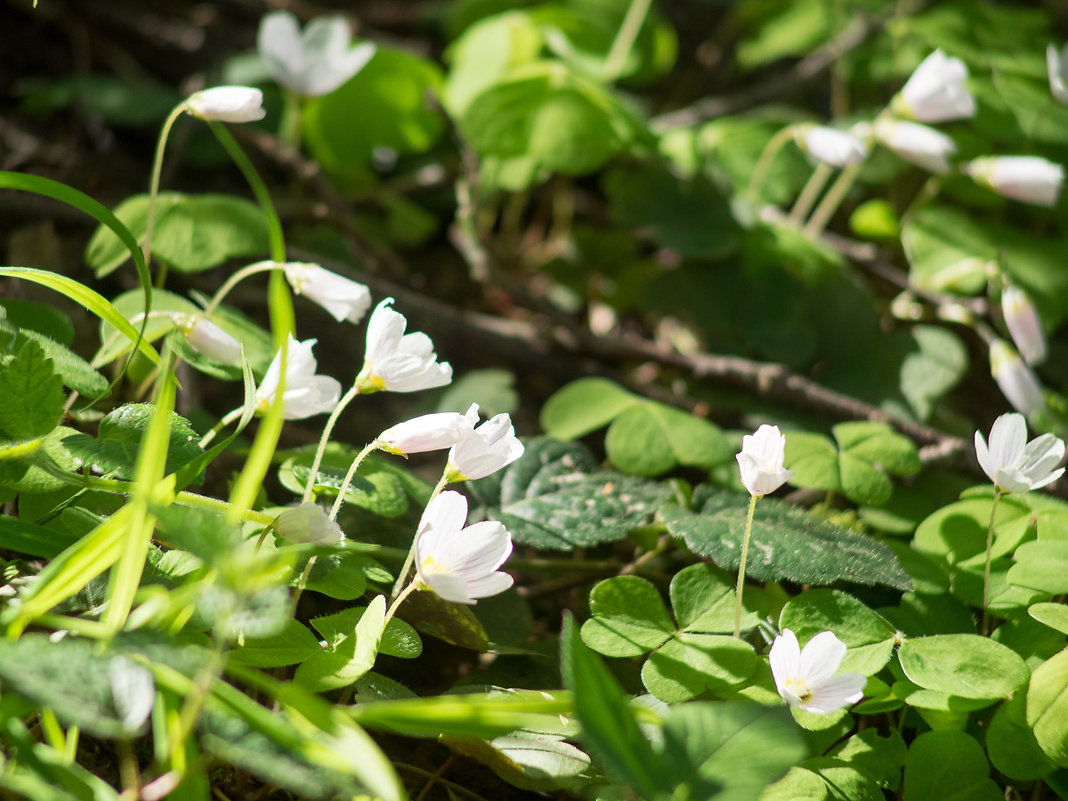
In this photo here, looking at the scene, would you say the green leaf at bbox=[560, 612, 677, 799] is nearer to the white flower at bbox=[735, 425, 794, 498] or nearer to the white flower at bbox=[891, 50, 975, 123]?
the white flower at bbox=[735, 425, 794, 498]

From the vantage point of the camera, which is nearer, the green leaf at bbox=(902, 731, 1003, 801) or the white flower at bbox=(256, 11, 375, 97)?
the green leaf at bbox=(902, 731, 1003, 801)

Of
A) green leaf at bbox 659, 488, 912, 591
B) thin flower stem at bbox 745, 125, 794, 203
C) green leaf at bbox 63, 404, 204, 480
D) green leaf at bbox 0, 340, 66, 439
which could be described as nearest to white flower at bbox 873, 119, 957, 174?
thin flower stem at bbox 745, 125, 794, 203

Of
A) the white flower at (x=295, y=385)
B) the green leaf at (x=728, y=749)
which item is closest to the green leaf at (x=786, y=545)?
the green leaf at (x=728, y=749)

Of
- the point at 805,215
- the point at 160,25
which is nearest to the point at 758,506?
the point at 805,215

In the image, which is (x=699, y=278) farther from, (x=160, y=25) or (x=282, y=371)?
(x=160, y=25)

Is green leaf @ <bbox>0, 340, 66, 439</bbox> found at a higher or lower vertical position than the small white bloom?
higher

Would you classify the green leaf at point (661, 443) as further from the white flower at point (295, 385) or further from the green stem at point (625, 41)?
the green stem at point (625, 41)

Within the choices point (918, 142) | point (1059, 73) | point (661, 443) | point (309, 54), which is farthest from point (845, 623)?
point (309, 54)

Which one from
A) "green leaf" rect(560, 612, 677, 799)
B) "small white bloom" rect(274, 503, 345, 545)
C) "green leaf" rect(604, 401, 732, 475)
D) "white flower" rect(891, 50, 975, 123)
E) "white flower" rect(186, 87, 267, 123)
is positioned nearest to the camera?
"green leaf" rect(560, 612, 677, 799)
